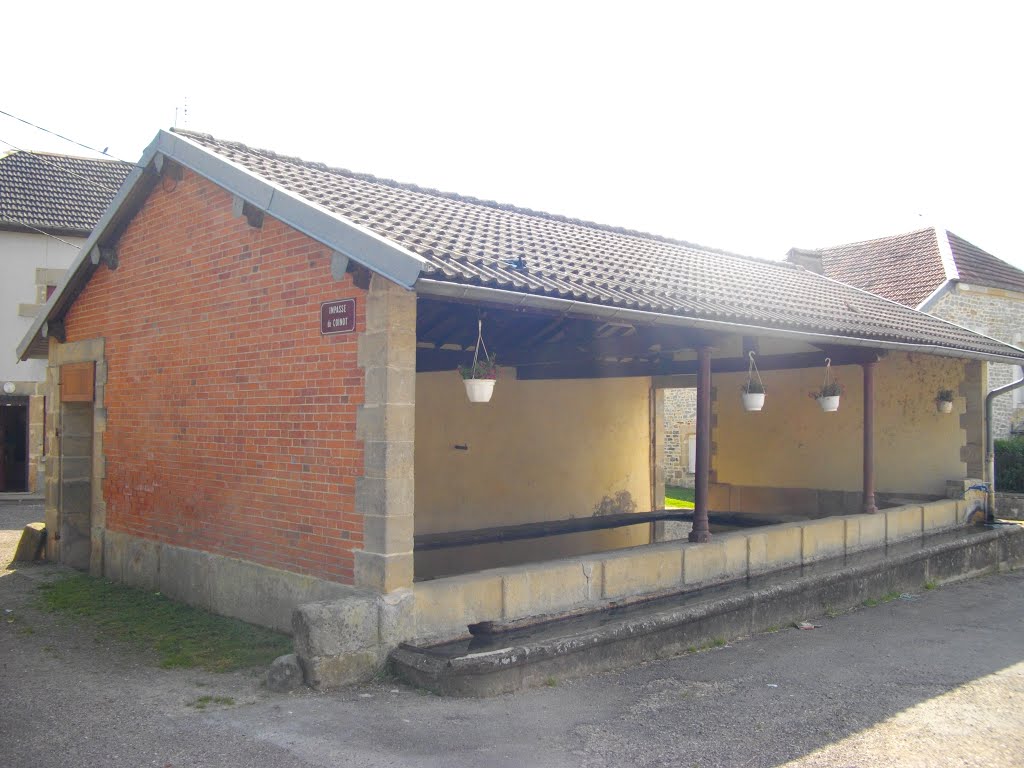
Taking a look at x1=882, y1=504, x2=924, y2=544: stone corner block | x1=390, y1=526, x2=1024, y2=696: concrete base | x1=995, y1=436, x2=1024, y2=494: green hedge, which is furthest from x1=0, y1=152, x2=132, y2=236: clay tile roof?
x1=995, y1=436, x2=1024, y2=494: green hedge

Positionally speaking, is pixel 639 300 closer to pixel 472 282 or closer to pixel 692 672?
pixel 472 282

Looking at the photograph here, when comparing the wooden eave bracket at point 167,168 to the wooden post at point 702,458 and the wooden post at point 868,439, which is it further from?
the wooden post at point 868,439

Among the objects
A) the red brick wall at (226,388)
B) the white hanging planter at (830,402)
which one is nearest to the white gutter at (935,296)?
the white hanging planter at (830,402)

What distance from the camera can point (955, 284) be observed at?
61.3ft

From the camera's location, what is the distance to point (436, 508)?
1068 centimetres

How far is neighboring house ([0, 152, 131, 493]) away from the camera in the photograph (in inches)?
676

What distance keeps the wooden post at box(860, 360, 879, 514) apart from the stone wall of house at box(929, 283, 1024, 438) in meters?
9.79

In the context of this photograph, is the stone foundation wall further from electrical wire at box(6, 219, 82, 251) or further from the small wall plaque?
electrical wire at box(6, 219, 82, 251)

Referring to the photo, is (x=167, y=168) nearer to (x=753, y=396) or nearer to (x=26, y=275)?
(x=753, y=396)

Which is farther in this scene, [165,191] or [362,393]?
[165,191]

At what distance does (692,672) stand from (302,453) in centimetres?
310

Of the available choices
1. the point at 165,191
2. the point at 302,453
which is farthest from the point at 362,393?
the point at 165,191

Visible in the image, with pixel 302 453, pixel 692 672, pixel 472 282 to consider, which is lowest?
pixel 692 672

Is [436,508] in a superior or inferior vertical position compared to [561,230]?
inferior
